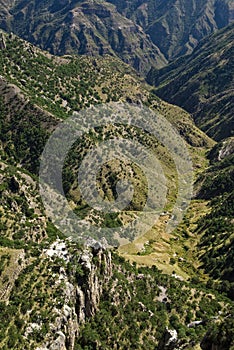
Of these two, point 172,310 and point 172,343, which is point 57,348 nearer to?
point 172,343

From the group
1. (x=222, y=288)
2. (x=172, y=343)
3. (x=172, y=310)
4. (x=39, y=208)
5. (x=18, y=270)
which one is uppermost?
(x=172, y=343)

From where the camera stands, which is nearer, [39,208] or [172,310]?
[172,310]

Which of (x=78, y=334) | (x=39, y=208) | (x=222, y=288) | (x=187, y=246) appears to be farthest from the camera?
(x=187, y=246)

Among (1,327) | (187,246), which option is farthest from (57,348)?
(187,246)

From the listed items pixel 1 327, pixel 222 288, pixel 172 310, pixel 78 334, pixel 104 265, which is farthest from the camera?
pixel 222 288

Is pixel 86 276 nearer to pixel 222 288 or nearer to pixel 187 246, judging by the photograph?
pixel 222 288

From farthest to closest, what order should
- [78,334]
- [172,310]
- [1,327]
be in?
[172,310]
[78,334]
[1,327]

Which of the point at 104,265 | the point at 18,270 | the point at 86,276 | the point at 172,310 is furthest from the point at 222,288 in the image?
the point at 18,270

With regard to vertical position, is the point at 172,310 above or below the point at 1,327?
below

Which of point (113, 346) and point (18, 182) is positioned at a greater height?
point (113, 346)
